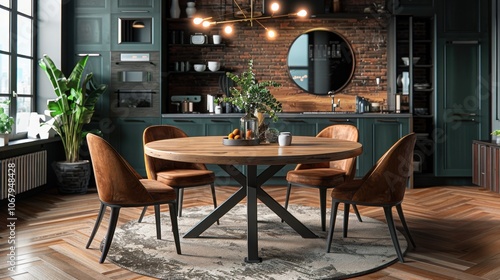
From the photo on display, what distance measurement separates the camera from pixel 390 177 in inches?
123

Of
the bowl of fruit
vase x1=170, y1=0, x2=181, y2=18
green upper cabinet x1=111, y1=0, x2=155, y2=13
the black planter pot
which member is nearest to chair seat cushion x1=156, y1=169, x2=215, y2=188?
the bowl of fruit

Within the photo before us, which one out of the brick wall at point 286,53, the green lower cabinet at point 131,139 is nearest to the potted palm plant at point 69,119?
the green lower cabinet at point 131,139

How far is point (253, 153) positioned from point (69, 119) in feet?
11.2

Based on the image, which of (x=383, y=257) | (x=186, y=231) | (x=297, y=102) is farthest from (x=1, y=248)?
(x=297, y=102)

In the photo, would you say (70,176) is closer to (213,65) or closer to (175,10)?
(213,65)

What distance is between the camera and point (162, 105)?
21.1 ft

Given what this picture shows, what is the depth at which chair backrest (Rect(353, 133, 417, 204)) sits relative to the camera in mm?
3105

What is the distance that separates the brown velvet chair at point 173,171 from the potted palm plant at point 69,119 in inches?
62.8

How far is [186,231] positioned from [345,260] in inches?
54.1

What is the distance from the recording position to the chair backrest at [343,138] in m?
4.10

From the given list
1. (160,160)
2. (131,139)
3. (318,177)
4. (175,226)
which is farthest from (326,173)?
(131,139)

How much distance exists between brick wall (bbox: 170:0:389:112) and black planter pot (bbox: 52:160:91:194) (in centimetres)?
→ 196

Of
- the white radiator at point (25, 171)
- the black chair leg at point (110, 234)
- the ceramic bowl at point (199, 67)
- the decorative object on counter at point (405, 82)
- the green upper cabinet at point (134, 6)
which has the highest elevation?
the green upper cabinet at point (134, 6)

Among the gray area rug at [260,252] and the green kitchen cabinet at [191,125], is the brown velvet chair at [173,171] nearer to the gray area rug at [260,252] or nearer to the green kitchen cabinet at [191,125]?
the gray area rug at [260,252]
